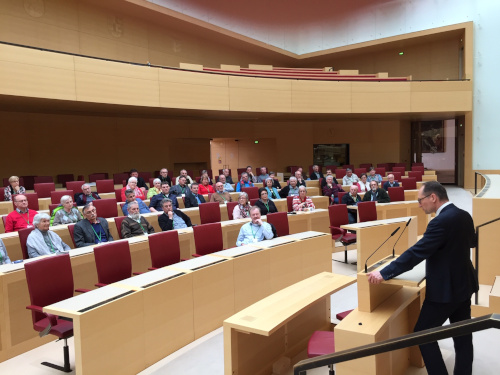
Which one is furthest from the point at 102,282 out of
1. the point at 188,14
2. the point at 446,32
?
the point at 446,32

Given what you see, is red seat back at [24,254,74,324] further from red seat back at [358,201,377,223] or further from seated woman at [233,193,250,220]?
red seat back at [358,201,377,223]

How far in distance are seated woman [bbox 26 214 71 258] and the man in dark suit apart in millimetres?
3640

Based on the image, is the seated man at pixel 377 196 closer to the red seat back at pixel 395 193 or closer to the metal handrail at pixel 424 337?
the red seat back at pixel 395 193

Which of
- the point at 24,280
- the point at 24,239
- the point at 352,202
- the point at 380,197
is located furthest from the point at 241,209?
the point at 24,280

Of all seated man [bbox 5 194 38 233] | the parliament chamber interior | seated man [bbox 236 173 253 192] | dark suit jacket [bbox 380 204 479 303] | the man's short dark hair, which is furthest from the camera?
seated man [bbox 236 173 253 192]

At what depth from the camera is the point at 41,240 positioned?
15.8 ft

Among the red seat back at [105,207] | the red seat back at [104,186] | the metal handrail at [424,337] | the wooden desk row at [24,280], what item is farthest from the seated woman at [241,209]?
the metal handrail at [424,337]

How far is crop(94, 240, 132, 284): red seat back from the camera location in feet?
13.7

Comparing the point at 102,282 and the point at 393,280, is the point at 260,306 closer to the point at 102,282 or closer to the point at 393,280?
the point at 393,280

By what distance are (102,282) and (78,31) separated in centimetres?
1101

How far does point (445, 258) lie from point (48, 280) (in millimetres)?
3157

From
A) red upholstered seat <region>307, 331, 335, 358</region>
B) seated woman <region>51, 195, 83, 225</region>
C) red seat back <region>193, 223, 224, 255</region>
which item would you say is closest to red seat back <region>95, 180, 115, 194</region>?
seated woman <region>51, 195, 83, 225</region>

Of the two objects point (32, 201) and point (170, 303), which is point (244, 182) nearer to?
point (32, 201)

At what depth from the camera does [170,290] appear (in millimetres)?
3807
